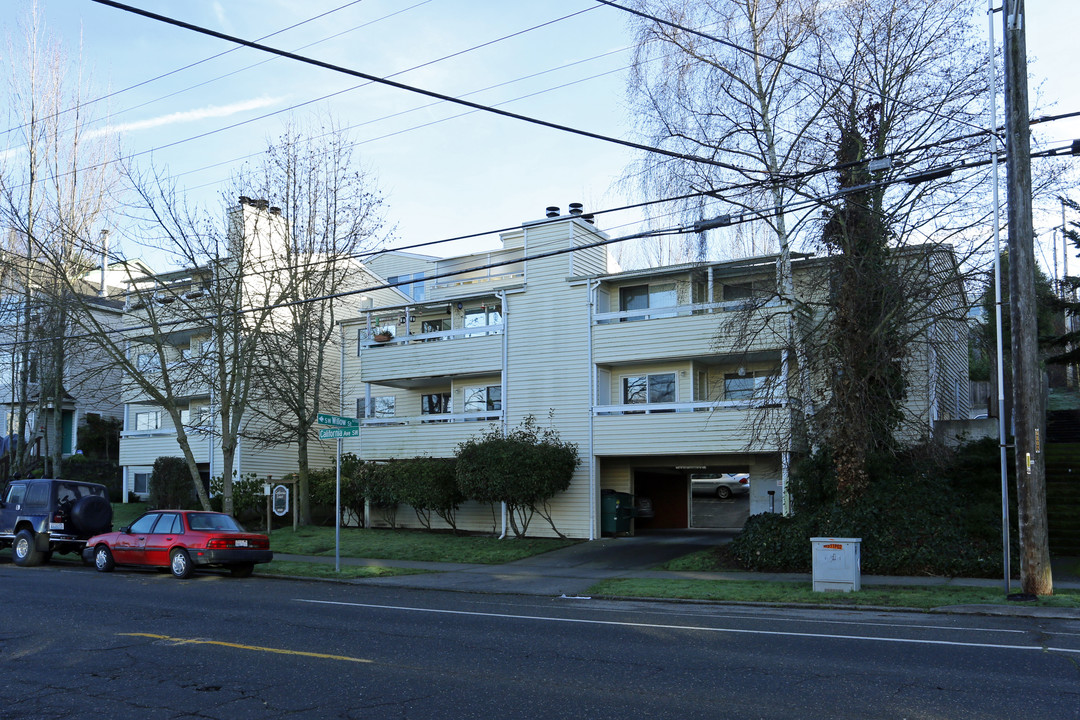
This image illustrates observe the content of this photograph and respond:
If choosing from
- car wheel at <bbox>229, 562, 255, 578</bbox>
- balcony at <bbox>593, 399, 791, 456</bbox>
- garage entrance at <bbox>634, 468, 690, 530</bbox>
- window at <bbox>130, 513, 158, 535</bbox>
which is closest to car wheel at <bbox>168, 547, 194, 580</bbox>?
car wheel at <bbox>229, 562, 255, 578</bbox>

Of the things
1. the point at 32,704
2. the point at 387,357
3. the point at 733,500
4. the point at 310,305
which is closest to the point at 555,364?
the point at 387,357

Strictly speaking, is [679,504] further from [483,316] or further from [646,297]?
[483,316]

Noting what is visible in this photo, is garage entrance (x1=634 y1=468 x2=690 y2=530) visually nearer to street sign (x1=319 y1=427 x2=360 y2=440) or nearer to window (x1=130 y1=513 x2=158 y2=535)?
street sign (x1=319 y1=427 x2=360 y2=440)

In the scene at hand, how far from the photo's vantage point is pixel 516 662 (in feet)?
30.5

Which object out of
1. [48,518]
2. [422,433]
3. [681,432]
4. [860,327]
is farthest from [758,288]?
[48,518]

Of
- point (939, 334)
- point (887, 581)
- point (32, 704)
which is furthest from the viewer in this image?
point (939, 334)

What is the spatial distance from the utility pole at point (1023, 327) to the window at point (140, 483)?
3425cm

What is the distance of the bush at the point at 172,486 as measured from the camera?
34.6 m

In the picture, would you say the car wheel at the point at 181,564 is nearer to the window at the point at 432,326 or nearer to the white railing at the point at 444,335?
the white railing at the point at 444,335

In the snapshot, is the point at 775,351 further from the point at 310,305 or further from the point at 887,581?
the point at 310,305

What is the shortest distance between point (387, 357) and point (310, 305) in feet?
9.89

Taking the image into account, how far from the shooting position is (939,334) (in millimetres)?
23141

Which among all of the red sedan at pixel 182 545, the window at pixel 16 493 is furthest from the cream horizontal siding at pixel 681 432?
the window at pixel 16 493

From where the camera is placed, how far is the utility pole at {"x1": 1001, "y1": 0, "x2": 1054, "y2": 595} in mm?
14406
